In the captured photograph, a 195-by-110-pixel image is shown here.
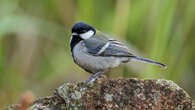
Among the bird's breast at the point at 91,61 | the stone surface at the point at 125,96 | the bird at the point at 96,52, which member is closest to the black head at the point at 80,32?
the bird at the point at 96,52

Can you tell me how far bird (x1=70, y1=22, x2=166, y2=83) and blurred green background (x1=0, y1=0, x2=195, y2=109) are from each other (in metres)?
0.80

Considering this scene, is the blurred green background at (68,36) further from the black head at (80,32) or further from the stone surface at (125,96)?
the stone surface at (125,96)

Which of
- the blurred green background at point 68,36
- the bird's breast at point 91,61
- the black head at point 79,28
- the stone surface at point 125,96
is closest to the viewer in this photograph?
the stone surface at point 125,96

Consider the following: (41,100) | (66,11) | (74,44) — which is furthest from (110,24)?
(41,100)

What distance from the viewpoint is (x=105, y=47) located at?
2725mm

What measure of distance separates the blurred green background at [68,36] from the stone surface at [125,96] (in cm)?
151

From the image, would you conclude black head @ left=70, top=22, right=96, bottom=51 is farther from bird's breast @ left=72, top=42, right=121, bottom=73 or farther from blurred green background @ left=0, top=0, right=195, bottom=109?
blurred green background @ left=0, top=0, right=195, bottom=109

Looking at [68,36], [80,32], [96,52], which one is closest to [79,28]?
→ [80,32]

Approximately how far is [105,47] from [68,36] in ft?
4.30

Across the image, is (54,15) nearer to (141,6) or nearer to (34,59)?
(34,59)

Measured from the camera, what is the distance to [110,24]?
3.78 m

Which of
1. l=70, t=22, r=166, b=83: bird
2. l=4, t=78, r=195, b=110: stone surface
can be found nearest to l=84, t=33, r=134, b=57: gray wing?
l=70, t=22, r=166, b=83: bird

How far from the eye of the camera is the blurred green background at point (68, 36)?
3594 mm

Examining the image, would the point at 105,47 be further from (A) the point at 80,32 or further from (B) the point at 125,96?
(B) the point at 125,96
